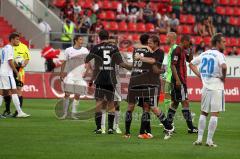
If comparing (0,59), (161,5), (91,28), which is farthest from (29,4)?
(0,59)

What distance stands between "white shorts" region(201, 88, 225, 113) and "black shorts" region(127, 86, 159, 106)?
66.6 inches

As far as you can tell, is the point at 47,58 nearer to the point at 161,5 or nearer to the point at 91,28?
the point at 91,28

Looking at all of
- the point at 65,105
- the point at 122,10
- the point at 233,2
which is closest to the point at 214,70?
the point at 65,105

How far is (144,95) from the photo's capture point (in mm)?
15523

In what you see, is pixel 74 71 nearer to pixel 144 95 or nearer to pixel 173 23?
pixel 144 95

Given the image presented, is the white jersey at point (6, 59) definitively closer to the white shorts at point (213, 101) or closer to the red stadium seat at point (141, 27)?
the white shorts at point (213, 101)

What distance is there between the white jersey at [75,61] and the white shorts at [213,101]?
6.54 meters

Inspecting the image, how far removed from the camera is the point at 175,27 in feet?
126

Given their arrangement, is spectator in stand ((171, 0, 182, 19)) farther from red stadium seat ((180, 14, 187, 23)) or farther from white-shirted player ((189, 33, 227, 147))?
white-shirted player ((189, 33, 227, 147))

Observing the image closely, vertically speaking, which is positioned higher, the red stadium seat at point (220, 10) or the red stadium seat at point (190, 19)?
the red stadium seat at point (220, 10)

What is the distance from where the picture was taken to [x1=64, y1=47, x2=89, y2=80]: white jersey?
2017 cm

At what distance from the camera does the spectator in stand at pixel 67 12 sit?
1428 inches

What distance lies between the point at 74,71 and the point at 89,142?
6.42 meters

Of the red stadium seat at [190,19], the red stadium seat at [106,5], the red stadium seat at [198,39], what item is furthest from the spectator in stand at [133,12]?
the red stadium seat at [190,19]
